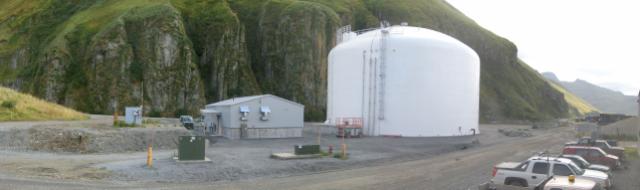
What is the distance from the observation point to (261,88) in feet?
318

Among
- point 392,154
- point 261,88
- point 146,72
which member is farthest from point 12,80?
point 392,154

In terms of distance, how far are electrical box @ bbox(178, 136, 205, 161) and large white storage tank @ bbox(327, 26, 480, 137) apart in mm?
30919

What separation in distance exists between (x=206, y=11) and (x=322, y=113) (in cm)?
3010

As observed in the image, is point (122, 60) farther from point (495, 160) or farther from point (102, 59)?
point (495, 160)

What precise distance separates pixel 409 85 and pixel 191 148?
32.6 metres

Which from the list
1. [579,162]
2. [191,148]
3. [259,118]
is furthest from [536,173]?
[259,118]

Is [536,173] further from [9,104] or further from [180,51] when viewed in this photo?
[180,51]

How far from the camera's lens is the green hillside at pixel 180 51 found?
78.1 meters

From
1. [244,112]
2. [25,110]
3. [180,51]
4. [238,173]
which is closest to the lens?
[238,173]

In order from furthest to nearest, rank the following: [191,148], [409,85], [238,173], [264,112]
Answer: [409,85], [264,112], [191,148], [238,173]

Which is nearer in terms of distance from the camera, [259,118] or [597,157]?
[597,157]

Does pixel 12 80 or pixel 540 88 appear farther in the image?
pixel 540 88

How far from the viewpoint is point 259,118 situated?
145 feet

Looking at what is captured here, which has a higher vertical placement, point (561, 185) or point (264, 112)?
point (264, 112)
